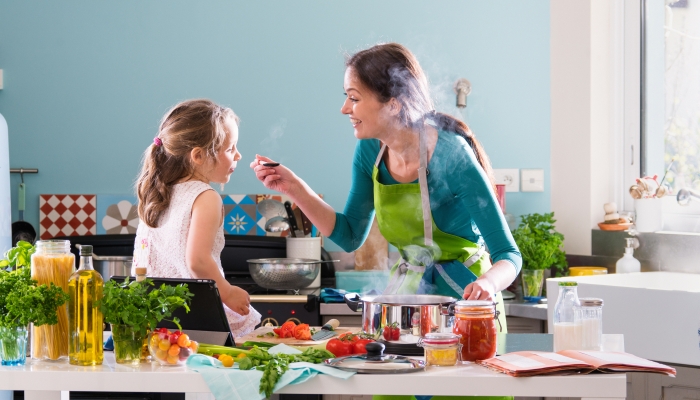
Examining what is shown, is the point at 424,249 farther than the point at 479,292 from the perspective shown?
Yes

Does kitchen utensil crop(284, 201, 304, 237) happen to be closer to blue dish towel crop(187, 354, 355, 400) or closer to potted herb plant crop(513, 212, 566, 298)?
potted herb plant crop(513, 212, 566, 298)

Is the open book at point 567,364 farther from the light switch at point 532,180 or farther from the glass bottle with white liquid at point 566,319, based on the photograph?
the light switch at point 532,180

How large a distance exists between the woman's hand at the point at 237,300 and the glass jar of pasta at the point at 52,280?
44 centimetres

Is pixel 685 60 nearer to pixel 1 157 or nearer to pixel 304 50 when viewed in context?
pixel 304 50

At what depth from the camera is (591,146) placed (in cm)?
356

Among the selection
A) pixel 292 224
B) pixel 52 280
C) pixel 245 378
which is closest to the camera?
pixel 245 378

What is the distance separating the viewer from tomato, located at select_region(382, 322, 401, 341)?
162 cm

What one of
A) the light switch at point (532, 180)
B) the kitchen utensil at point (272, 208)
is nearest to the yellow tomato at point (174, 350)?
the kitchen utensil at point (272, 208)

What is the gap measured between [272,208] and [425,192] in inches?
68.5

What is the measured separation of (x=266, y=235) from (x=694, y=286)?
1901 mm

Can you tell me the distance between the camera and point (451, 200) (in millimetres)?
2098

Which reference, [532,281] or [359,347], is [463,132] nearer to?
[359,347]

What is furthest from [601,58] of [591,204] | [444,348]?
[444,348]

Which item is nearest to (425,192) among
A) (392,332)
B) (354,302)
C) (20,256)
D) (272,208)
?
(354,302)
